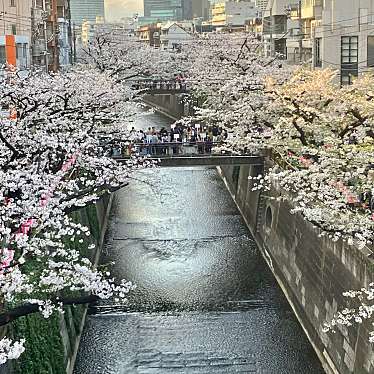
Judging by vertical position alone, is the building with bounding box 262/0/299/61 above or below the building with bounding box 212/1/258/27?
below

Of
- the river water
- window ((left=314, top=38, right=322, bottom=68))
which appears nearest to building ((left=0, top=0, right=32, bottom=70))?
the river water

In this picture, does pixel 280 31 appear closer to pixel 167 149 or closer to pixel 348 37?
pixel 348 37

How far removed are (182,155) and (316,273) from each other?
879cm

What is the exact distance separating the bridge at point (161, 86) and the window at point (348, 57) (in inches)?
868

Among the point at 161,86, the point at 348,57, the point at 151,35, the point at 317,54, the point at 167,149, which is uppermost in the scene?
the point at 151,35

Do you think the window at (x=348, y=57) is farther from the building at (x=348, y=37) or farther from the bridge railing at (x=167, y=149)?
the bridge railing at (x=167, y=149)

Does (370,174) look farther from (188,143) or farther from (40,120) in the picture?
(188,143)

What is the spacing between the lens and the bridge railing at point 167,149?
1053 inches

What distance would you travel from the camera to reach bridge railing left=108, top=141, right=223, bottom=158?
26.7m

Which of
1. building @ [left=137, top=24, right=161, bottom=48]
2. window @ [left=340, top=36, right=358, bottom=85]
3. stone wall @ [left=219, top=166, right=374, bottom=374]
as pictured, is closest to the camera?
stone wall @ [left=219, top=166, right=374, bottom=374]

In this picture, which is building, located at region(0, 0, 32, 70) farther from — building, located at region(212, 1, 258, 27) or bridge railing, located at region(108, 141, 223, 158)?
building, located at region(212, 1, 258, 27)

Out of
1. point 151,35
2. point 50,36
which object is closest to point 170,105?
point 50,36

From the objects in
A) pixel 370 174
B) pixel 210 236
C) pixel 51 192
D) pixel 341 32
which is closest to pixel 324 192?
pixel 370 174

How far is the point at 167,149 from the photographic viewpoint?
90.9 ft
